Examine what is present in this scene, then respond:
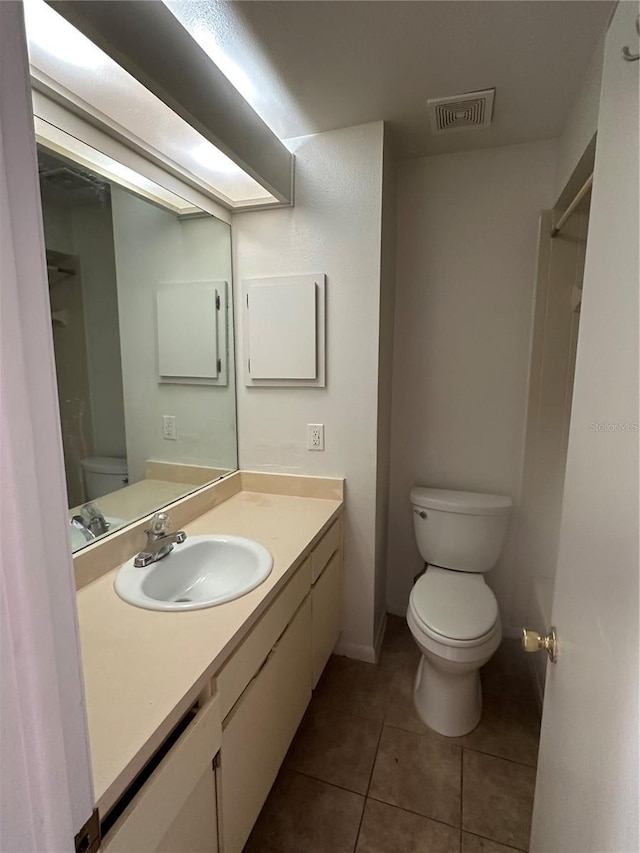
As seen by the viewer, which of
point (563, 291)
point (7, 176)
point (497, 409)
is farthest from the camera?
point (497, 409)

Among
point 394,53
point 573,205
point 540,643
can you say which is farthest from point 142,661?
point 573,205

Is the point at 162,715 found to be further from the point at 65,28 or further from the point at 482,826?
the point at 65,28

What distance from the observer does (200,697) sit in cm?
85

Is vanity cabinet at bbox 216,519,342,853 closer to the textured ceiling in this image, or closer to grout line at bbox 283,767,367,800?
grout line at bbox 283,767,367,800

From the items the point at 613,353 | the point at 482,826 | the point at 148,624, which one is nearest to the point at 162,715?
the point at 148,624

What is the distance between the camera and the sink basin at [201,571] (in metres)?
1.21

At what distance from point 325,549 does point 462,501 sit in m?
0.70

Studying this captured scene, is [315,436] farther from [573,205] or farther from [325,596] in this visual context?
[573,205]

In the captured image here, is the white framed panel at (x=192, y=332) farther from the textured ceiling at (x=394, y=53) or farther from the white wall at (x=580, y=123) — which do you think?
the white wall at (x=580, y=123)

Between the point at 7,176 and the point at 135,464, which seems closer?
the point at 7,176

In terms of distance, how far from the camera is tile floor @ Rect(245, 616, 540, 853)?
1.25m

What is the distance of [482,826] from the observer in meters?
1.28

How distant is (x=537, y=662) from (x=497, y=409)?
3.84 ft

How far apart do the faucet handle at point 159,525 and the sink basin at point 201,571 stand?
0.07m
